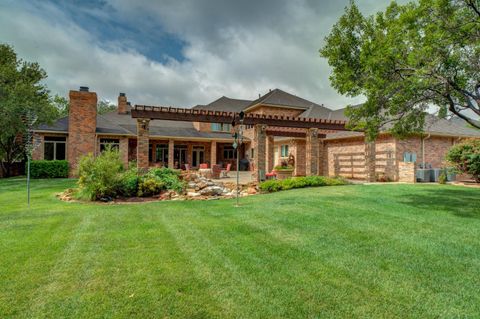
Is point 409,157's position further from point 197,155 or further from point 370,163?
point 197,155

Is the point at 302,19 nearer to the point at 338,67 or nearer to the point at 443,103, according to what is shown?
the point at 338,67

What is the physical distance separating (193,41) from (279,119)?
6.32 m

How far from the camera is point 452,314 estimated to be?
2863 millimetres

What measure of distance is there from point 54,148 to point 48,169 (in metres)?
2.85

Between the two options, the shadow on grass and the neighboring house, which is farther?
the neighboring house

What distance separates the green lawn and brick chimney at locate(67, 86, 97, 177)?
1570 centimetres

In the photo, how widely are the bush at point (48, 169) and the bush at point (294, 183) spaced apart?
15.4 m

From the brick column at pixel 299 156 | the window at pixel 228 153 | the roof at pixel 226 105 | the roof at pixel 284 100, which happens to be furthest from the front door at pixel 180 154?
the brick column at pixel 299 156

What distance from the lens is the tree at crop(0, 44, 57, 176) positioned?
18.2 metres

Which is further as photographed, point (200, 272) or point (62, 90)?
point (62, 90)

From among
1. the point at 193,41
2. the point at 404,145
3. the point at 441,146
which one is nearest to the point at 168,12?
the point at 193,41

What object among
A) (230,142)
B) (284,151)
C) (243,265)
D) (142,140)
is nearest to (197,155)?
(230,142)

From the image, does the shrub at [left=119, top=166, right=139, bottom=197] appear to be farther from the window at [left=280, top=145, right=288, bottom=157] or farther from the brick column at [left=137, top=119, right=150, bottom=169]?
the window at [left=280, top=145, right=288, bottom=157]

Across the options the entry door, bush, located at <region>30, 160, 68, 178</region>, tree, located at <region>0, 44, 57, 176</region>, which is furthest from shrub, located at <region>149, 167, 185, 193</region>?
the entry door
